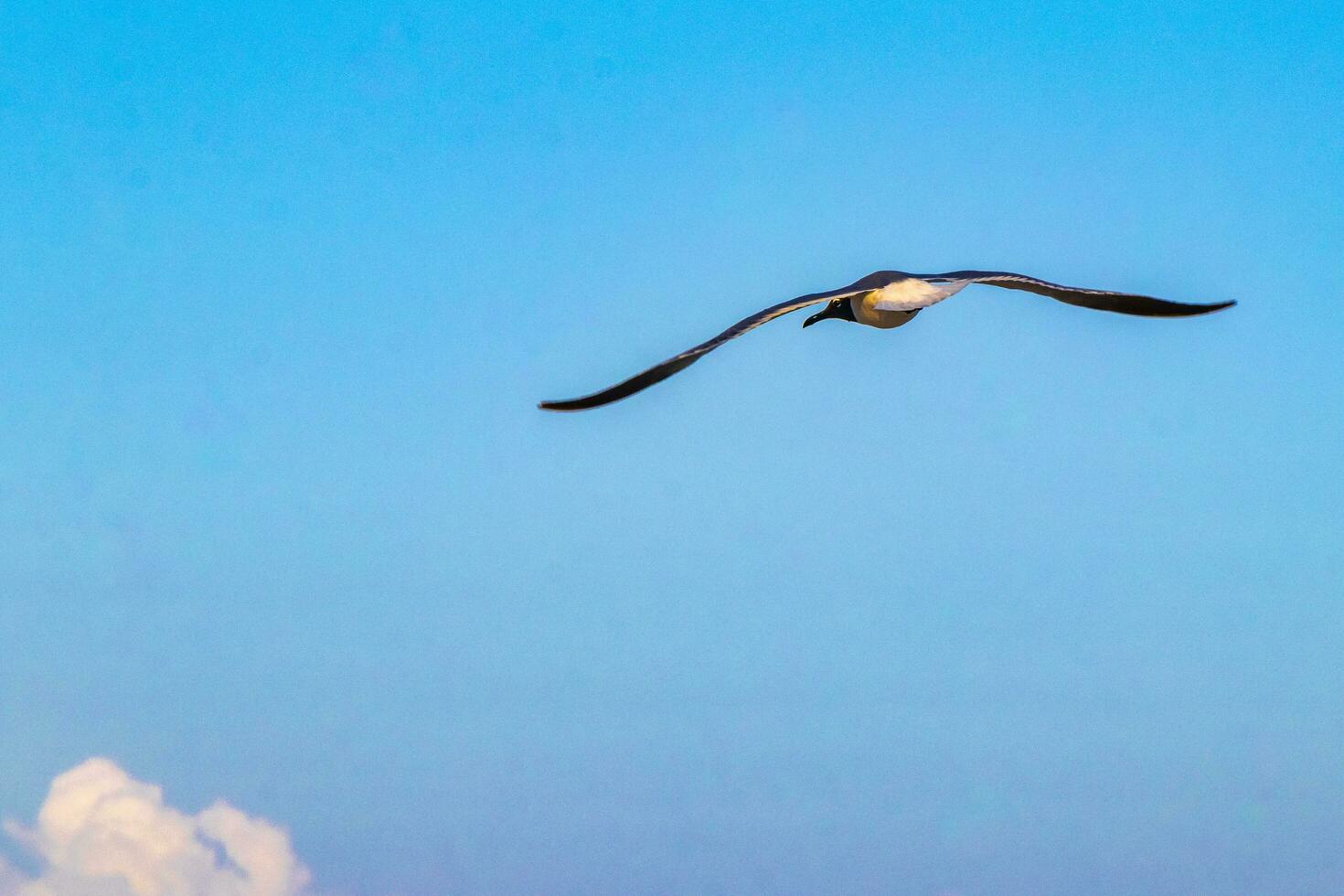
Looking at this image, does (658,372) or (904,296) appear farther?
(904,296)

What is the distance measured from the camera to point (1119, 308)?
2478cm

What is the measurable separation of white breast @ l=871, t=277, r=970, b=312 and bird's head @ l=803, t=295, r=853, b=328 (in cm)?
192

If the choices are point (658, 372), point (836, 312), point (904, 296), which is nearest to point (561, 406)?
point (658, 372)

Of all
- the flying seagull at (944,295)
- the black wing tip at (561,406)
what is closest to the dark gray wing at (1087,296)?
the flying seagull at (944,295)

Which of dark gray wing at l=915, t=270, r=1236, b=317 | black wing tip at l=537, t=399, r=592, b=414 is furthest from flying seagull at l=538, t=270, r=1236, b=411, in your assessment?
black wing tip at l=537, t=399, r=592, b=414

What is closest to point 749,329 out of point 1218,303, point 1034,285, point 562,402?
point 562,402

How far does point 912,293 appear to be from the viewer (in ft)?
78.4

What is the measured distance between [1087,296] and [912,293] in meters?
3.29

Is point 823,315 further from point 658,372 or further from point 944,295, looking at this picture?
point 658,372

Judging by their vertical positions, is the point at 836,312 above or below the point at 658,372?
above

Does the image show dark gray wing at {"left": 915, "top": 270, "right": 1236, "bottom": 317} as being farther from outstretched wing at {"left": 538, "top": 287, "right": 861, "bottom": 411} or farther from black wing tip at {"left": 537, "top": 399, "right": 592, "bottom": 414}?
black wing tip at {"left": 537, "top": 399, "right": 592, "bottom": 414}

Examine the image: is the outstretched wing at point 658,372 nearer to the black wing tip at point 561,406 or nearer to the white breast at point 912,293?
the black wing tip at point 561,406

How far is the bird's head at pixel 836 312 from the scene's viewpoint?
88.2 ft

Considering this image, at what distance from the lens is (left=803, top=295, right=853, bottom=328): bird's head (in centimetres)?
2688
